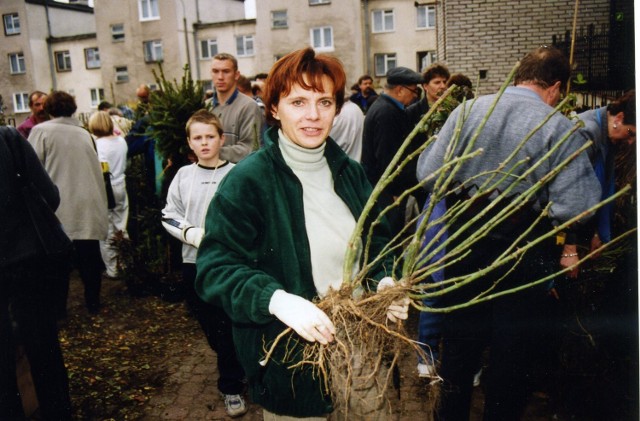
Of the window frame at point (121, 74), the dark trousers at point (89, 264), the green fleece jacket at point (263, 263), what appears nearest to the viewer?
the green fleece jacket at point (263, 263)

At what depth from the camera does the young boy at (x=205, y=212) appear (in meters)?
3.53

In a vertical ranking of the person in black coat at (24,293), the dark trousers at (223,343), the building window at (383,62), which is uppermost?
the building window at (383,62)

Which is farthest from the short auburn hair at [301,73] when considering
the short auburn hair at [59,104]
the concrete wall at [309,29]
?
the concrete wall at [309,29]

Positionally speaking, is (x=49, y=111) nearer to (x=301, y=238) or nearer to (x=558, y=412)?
(x=301, y=238)

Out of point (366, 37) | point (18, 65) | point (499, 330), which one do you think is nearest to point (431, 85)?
point (499, 330)

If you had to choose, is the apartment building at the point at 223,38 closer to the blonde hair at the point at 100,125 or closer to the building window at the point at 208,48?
the building window at the point at 208,48

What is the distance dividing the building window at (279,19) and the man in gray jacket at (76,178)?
2737 centimetres

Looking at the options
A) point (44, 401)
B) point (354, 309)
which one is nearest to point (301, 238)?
point (354, 309)

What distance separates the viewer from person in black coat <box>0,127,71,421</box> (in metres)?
2.81

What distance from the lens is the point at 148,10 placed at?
30.2 meters

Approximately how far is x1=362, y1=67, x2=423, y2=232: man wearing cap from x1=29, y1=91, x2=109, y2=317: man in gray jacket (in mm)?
2750

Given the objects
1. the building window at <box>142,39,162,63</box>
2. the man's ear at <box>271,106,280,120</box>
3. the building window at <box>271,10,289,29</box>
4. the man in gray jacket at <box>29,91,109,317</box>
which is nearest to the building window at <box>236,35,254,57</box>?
the building window at <box>271,10,289,29</box>

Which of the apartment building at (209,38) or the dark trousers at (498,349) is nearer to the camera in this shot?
the dark trousers at (498,349)

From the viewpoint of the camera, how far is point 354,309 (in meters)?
1.64
